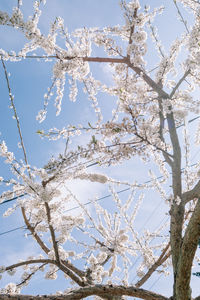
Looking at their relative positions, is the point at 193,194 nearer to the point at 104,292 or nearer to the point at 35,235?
the point at 104,292

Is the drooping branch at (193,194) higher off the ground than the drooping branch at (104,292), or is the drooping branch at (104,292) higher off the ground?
the drooping branch at (193,194)

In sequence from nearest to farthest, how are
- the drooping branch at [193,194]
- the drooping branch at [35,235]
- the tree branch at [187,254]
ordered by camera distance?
the tree branch at [187,254], the drooping branch at [193,194], the drooping branch at [35,235]

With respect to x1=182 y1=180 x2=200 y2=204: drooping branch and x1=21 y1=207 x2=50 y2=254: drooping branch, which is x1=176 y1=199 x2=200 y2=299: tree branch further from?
x1=21 y1=207 x2=50 y2=254: drooping branch

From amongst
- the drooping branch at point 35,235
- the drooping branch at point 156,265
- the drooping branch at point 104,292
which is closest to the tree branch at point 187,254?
the drooping branch at point 104,292

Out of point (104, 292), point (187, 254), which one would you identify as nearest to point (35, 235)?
point (104, 292)

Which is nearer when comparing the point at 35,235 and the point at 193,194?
the point at 193,194

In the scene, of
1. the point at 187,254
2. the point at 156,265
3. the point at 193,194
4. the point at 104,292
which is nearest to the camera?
the point at 187,254

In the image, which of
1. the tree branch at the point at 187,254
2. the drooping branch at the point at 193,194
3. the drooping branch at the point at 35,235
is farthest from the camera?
the drooping branch at the point at 35,235

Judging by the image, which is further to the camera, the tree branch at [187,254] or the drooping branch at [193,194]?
the drooping branch at [193,194]

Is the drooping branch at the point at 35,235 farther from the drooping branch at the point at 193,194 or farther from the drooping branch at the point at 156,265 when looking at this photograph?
the drooping branch at the point at 193,194

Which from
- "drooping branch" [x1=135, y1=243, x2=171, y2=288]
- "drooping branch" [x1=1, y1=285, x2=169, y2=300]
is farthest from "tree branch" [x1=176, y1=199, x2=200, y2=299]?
"drooping branch" [x1=135, y1=243, x2=171, y2=288]

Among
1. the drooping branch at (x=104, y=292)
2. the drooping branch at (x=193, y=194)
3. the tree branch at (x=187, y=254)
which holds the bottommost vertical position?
the drooping branch at (x=104, y=292)

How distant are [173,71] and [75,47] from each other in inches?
60.7

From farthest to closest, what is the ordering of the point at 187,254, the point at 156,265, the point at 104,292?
the point at 156,265, the point at 104,292, the point at 187,254
